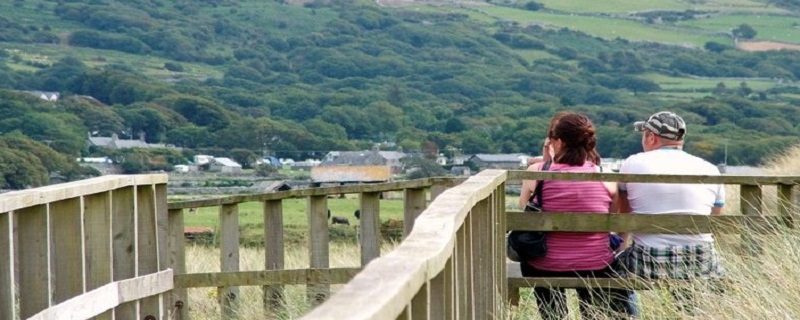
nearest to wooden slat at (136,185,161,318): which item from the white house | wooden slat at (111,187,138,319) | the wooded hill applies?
wooden slat at (111,187,138,319)

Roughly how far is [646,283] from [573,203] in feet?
2.27

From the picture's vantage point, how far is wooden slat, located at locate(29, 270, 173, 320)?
7.04 m

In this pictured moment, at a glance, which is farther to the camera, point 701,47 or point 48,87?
point 701,47

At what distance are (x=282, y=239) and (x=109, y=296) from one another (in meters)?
3.32

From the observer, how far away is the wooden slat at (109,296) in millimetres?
7039

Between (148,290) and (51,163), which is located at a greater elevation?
(148,290)

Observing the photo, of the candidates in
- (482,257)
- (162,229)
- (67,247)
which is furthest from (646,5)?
(67,247)

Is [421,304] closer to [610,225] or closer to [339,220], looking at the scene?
[610,225]

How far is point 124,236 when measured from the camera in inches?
325

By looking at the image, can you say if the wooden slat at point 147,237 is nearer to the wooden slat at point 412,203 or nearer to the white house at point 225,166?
the wooden slat at point 412,203

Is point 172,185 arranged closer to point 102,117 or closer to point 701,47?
point 102,117

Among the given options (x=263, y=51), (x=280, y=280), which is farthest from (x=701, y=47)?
(x=280, y=280)

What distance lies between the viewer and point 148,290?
8.50m

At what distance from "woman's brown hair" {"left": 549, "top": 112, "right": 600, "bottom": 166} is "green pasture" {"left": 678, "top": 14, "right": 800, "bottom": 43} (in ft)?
542
